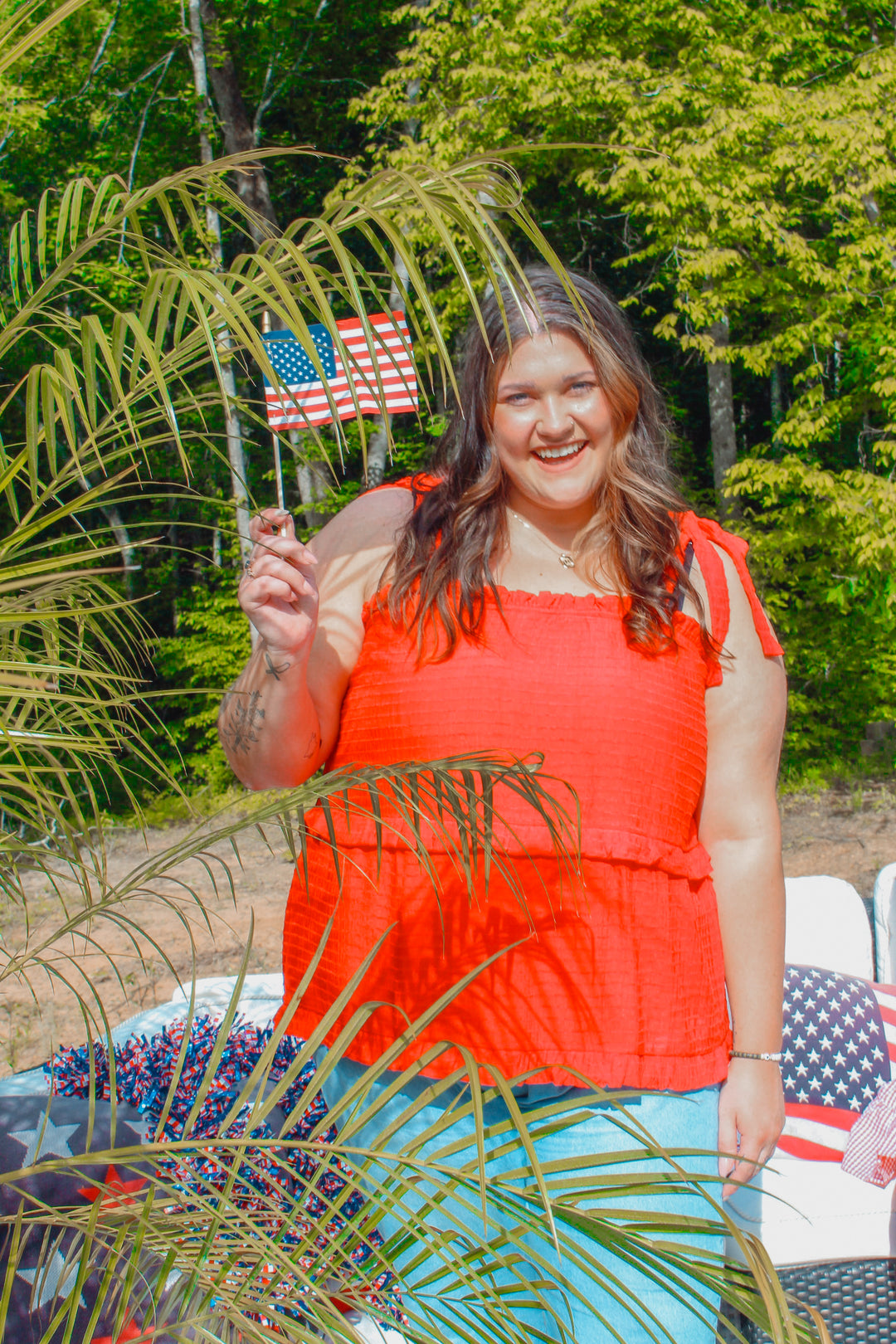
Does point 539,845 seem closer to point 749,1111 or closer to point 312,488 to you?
point 749,1111

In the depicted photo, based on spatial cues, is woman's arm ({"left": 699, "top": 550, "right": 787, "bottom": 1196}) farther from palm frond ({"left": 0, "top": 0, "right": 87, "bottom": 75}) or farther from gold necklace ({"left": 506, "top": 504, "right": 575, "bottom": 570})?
palm frond ({"left": 0, "top": 0, "right": 87, "bottom": 75})

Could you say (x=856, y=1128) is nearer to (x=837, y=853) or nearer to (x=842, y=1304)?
(x=842, y=1304)

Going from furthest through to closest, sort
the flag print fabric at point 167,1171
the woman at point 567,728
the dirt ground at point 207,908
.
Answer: the dirt ground at point 207,908, the woman at point 567,728, the flag print fabric at point 167,1171

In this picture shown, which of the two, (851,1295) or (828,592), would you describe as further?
(828,592)

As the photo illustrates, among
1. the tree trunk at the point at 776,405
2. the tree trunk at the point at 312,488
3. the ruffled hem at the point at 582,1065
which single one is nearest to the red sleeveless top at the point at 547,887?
the ruffled hem at the point at 582,1065

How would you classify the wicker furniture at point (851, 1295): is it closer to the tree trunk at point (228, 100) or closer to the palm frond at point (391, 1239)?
the palm frond at point (391, 1239)

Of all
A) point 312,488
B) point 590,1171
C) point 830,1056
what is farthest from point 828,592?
point 590,1171

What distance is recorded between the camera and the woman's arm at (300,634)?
114cm

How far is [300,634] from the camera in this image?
1.21 metres

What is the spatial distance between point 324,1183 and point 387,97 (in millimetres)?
9214

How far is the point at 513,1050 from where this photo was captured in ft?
4.37

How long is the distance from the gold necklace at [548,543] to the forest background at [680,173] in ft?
10.7

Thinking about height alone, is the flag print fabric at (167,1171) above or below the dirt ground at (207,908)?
above

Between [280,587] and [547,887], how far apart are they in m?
0.54
